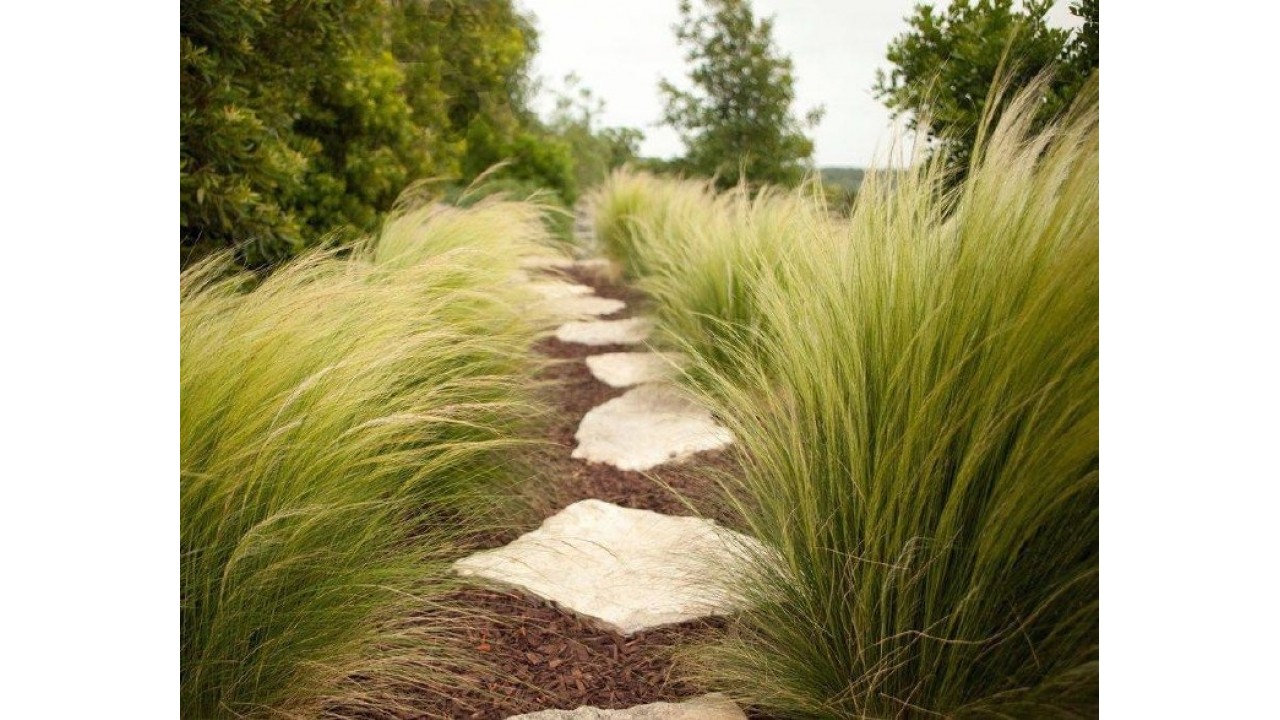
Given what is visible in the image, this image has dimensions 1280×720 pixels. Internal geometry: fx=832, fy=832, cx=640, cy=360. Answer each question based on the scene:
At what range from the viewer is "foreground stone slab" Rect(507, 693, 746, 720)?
138 centimetres

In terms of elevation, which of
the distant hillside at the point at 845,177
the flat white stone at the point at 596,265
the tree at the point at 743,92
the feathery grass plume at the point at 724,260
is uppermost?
the tree at the point at 743,92

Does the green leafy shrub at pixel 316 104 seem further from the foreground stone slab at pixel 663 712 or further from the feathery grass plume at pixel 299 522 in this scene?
the foreground stone slab at pixel 663 712

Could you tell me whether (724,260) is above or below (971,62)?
below

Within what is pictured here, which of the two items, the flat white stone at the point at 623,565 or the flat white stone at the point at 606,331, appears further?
the flat white stone at the point at 606,331

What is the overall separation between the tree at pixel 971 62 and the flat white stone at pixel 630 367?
1.62 m

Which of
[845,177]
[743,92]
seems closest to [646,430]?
[845,177]

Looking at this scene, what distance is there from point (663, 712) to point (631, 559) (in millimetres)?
579

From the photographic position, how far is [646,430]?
9.44 ft

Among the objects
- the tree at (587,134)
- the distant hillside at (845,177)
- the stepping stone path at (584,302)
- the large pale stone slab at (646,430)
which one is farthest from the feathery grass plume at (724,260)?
the tree at (587,134)

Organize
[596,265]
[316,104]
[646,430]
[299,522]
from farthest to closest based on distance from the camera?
1. [596,265]
2. [316,104]
3. [646,430]
4. [299,522]

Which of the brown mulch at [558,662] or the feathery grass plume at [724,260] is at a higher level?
the feathery grass plume at [724,260]

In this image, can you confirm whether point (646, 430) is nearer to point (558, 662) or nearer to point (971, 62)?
point (558, 662)

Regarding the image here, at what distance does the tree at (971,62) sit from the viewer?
1.28 m
